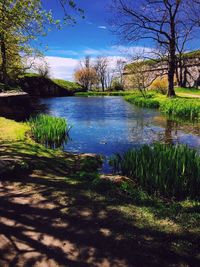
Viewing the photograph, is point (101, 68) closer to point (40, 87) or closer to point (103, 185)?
point (40, 87)

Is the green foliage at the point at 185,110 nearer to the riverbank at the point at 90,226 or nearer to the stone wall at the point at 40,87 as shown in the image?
the riverbank at the point at 90,226

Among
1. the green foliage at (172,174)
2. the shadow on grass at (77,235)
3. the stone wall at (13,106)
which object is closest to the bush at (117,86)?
the stone wall at (13,106)

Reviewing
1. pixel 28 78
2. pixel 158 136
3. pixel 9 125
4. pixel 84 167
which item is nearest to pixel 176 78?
pixel 28 78

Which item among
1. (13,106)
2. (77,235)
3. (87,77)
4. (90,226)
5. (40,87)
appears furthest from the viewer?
(87,77)

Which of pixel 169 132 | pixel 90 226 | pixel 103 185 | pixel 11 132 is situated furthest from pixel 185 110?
pixel 90 226

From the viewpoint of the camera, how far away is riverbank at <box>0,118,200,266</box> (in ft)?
12.6

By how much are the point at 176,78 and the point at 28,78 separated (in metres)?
28.0

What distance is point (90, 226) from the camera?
4.58 m

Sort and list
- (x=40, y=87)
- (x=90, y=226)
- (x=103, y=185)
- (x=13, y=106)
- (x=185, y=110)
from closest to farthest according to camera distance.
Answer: (x=90, y=226)
(x=103, y=185)
(x=13, y=106)
(x=185, y=110)
(x=40, y=87)

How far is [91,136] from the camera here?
621 inches

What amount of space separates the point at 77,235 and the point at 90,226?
0.30m

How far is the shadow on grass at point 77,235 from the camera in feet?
12.5

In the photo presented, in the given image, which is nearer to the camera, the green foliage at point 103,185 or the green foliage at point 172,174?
the green foliage at point 103,185

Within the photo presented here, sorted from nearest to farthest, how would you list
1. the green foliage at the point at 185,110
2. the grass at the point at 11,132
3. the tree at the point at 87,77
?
the grass at the point at 11,132 → the green foliage at the point at 185,110 → the tree at the point at 87,77
